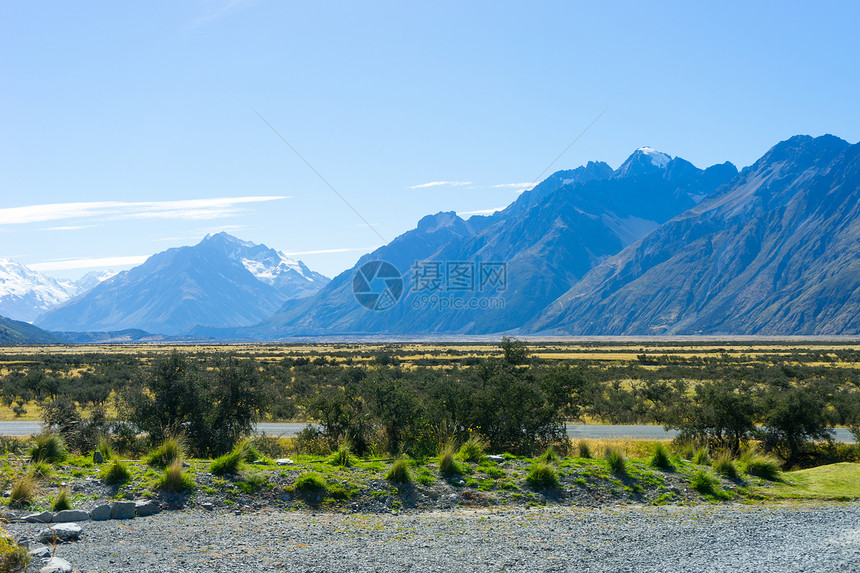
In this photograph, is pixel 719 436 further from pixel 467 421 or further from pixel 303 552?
pixel 303 552

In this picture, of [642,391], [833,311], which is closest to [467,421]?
[642,391]

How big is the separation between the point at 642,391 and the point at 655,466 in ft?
90.0

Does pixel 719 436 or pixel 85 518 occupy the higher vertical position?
pixel 85 518

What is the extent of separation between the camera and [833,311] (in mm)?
193375

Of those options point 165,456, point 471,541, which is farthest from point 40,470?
point 471,541

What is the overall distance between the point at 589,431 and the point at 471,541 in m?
17.7

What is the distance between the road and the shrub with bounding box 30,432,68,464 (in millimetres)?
10192

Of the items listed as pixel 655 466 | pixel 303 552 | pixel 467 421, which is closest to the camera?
pixel 303 552

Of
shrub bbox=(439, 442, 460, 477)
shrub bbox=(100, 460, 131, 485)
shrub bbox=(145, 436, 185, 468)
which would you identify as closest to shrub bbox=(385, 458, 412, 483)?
shrub bbox=(439, 442, 460, 477)

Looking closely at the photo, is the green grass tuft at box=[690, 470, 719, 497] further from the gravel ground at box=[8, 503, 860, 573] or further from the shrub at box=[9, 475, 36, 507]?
the shrub at box=[9, 475, 36, 507]

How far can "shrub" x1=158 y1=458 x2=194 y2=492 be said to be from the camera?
1218 centimetres

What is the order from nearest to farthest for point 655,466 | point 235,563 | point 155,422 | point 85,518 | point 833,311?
point 235,563 → point 85,518 → point 655,466 → point 155,422 → point 833,311

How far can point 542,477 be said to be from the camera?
1414cm

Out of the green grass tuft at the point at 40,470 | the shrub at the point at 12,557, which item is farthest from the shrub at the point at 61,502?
the shrub at the point at 12,557
